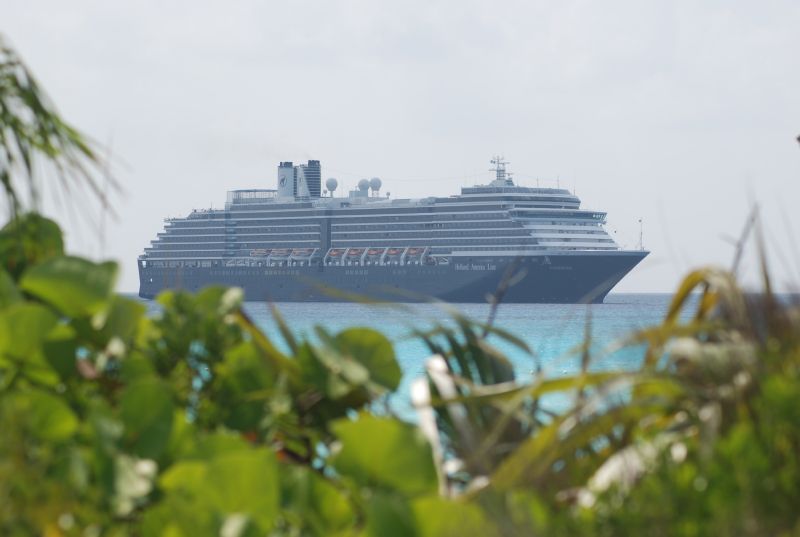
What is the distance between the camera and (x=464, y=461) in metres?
0.78

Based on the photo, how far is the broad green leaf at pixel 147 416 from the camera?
0.70 m

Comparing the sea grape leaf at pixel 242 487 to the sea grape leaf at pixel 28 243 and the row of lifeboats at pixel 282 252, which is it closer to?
the sea grape leaf at pixel 28 243

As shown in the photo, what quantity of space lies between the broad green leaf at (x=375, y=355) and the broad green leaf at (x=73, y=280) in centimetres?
17

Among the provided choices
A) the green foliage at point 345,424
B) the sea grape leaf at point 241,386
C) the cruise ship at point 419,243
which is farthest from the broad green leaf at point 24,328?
the cruise ship at point 419,243

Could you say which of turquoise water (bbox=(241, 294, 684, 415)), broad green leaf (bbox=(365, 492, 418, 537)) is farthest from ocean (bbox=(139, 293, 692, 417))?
broad green leaf (bbox=(365, 492, 418, 537))

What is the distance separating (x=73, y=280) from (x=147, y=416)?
17cm

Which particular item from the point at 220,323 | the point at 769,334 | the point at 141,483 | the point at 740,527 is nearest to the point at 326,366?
the point at 220,323

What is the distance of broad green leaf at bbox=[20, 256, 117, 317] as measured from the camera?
841mm

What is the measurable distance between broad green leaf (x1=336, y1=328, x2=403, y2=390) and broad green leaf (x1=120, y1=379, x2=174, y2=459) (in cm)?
17

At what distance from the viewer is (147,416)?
713 mm

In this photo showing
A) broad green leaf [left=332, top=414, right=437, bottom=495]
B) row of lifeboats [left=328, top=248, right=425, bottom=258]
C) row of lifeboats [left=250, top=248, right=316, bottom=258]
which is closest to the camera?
broad green leaf [left=332, top=414, right=437, bottom=495]

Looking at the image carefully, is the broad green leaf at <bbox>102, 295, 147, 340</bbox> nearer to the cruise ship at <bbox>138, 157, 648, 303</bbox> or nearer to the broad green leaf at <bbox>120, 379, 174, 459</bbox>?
the broad green leaf at <bbox>120, 379, 174, 459</bbox>

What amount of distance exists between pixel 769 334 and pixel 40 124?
1.91 ft

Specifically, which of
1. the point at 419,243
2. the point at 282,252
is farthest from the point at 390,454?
the point at 282,252
